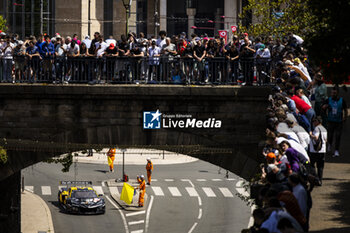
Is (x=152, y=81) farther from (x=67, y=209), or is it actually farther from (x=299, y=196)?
(x=67, y=209)

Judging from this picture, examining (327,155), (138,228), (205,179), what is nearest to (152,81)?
(327,155)

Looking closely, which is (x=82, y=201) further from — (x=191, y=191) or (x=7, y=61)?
(x=7, y=61)

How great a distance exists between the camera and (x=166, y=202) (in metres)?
44.1

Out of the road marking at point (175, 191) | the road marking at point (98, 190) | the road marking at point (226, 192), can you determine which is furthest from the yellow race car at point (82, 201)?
the road marking at point (226, 192)

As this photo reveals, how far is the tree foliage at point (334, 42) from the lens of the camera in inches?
519

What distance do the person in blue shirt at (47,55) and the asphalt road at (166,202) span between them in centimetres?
920

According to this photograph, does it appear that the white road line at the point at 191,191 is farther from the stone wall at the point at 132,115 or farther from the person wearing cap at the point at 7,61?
the person wearing cap at the point at 7,61

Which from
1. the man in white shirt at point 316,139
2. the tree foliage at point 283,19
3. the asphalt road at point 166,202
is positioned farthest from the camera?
the asphalt road at point 166,202

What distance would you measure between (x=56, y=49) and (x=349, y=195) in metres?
12.8

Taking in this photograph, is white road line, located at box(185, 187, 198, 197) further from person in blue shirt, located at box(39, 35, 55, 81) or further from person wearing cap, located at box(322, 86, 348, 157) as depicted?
person wearing cap, located at box(322, 86, 348, 157)

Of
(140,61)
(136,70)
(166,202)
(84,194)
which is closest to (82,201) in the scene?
(84,194)

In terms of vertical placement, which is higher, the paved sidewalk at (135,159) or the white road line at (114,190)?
the paved sidewalk at (135,159)

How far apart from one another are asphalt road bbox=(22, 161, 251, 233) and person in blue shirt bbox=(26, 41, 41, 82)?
29.7 feet

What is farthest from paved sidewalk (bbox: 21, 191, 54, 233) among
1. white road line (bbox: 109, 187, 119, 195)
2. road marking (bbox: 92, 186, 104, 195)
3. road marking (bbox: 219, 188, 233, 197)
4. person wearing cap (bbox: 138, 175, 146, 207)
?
road marking (bbox: 219, 188, 233, 197)
